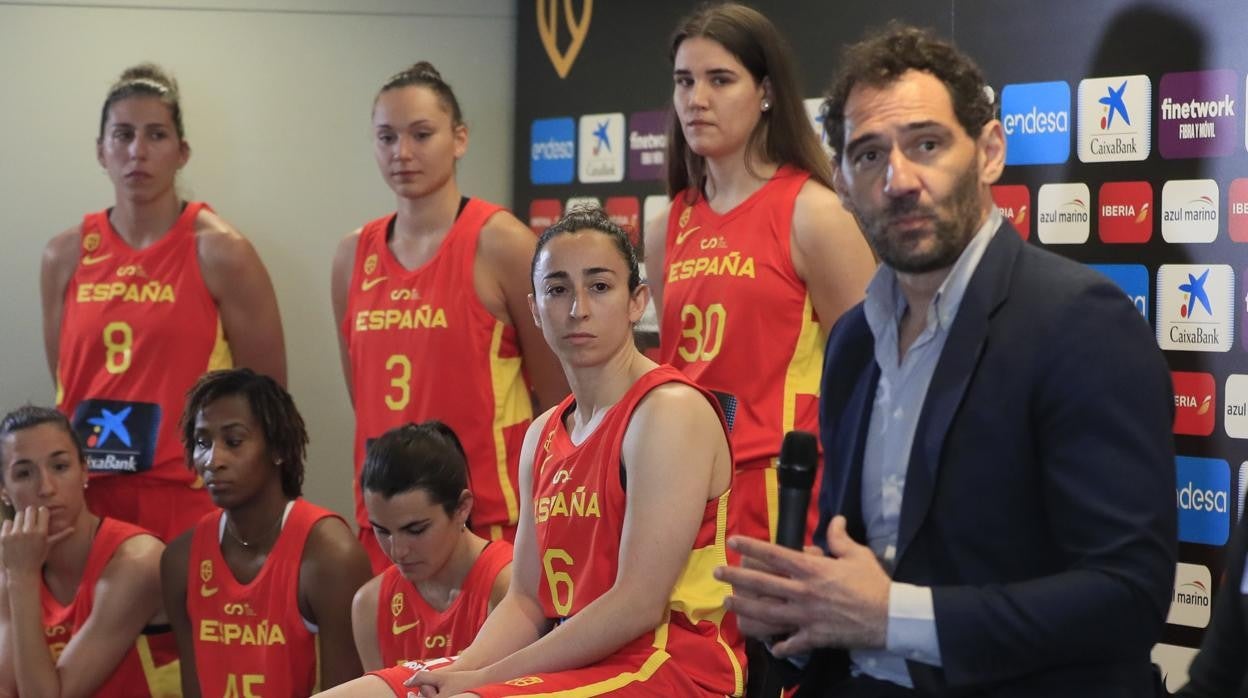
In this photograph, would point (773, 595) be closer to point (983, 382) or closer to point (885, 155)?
point (983, 382)

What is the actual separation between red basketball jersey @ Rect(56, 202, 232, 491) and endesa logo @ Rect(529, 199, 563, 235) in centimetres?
104

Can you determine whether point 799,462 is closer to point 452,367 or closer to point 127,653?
point 452,367

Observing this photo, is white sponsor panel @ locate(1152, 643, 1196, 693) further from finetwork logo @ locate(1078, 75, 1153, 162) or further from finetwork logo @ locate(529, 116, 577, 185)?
finetwork logo @ locate(529, 116, 577, 185)

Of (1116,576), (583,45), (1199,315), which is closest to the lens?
(1116,576)

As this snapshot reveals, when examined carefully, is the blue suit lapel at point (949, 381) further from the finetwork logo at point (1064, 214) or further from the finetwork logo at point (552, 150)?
the finetwork logo at point (552, 150)

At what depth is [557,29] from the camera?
4754 mm

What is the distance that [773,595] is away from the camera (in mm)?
1674

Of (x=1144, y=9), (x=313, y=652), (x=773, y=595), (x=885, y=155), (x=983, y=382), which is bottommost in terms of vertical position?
(x=313, y=652)

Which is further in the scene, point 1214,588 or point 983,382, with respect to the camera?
point 1214,588

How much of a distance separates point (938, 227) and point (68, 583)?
2.89 meters

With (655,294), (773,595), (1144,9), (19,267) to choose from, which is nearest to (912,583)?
(773,595)

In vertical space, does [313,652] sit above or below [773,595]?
below

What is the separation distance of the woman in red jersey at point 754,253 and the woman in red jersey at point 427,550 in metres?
0.53

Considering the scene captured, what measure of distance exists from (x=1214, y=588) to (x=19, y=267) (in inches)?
137
